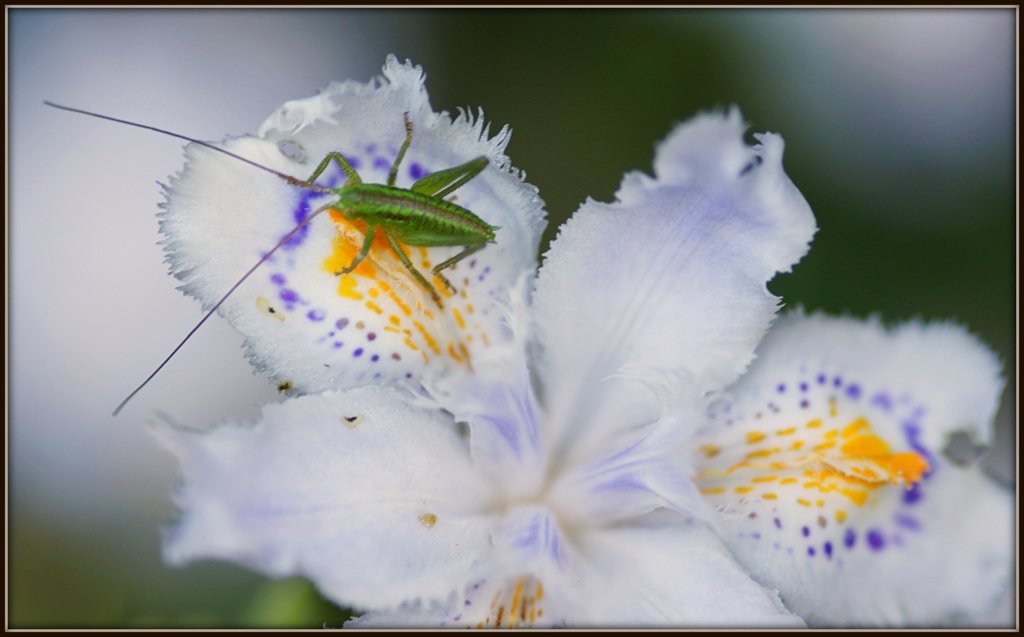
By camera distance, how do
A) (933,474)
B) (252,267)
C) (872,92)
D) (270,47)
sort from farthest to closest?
(872,92)
(270,47)
(933,474)
(252,267)

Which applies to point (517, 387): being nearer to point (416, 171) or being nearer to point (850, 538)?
point (416, 171)

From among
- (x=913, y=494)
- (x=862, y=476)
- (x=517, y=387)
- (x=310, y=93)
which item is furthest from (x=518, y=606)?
(x=310, y=93)

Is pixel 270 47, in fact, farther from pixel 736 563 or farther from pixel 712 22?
pixel 736 563

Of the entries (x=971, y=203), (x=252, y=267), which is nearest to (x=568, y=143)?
(x=971, y=203)

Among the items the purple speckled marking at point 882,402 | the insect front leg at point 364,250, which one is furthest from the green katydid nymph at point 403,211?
the purple speckled marking at point 882,402

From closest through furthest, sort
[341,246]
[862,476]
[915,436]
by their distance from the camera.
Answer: [341,246], [862,476], [915,436]

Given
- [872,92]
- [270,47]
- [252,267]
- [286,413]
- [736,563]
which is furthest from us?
[872,92]

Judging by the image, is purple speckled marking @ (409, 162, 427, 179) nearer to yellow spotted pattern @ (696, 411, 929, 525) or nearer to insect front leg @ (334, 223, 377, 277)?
insect front leg @ (334, 223, 377, 277)
